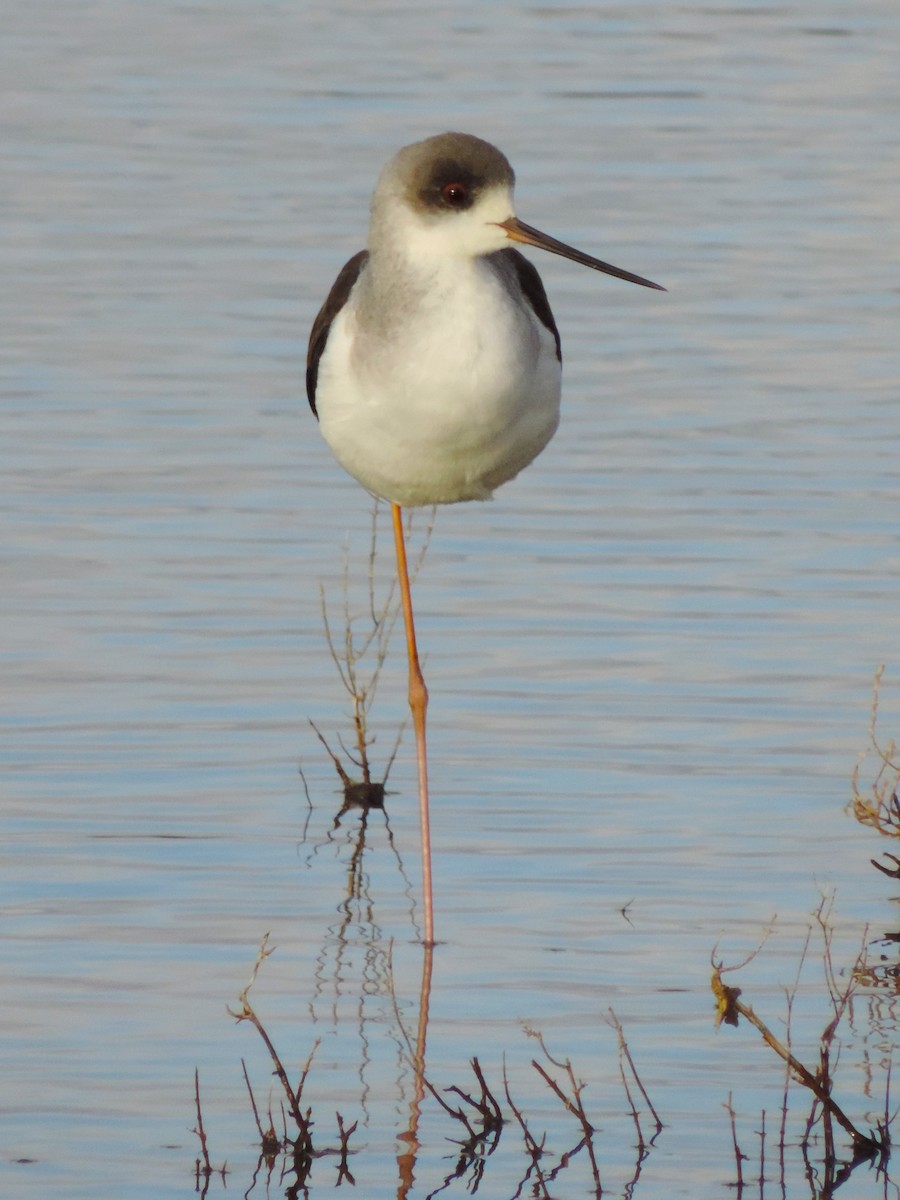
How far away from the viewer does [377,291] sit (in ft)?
20.1

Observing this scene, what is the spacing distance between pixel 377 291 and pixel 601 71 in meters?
13.9

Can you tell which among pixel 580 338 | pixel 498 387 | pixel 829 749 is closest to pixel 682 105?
pixel 580 338

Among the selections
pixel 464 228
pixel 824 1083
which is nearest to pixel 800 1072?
pixel 824 1083

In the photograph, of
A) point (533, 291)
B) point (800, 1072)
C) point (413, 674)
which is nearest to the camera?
point (800, 1072)

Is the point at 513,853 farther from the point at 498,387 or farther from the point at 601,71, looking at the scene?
the point at 601,71

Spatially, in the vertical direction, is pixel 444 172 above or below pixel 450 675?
above

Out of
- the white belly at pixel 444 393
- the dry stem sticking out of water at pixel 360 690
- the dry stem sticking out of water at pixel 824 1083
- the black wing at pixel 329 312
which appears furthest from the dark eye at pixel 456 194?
the dry stem sticking out of water at pixel 824 1083

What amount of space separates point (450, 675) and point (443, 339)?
2.29 m

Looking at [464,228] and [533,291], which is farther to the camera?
[533,291]

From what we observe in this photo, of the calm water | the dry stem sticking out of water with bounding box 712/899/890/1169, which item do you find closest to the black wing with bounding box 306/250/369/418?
the calm water

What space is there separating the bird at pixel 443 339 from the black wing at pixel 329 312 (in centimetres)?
18

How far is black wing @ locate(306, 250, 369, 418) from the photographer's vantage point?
662 centimetres

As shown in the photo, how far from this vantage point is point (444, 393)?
6012 mm

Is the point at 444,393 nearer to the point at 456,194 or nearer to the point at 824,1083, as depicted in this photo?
the point at 456,194
